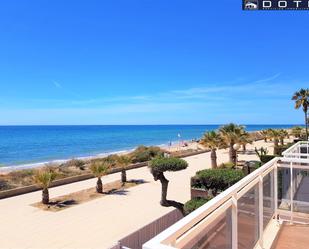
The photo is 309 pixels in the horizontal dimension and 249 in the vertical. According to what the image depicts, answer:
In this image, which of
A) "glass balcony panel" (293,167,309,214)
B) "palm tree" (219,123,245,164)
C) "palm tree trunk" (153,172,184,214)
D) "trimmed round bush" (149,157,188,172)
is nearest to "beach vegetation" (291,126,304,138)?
"palm tree" (219,123,245,164)

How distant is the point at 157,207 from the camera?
13.8 m

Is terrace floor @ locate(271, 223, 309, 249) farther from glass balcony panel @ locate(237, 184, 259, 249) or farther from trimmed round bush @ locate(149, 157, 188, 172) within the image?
trimmed round bush @ locate(149, 157, 188, 172)

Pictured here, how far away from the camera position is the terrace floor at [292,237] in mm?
4156

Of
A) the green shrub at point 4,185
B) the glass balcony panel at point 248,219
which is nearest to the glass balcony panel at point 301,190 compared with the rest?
the glass balcony panel at point 248,219

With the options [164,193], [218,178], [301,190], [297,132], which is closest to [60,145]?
[297,132]

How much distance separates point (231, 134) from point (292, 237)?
19451 mm

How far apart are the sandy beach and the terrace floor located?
622cm

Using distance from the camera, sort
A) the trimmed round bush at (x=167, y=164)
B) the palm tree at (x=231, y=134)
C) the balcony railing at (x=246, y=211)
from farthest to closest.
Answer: the palm tree at (x=231, y=134), the trimmed round bush at (x=167, y=164), the balcony railing at (x=246, y=211)

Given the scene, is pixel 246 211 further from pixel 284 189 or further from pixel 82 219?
pixel 82 219

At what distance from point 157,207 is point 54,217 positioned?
14.5 feet

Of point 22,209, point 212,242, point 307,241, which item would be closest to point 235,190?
point 212,242

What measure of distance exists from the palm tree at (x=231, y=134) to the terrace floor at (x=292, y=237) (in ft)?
61.0

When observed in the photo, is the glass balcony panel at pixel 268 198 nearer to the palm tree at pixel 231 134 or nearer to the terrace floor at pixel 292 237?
the terrace floor at pixel 292 237

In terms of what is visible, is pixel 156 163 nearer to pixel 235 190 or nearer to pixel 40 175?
pixel 40 175
